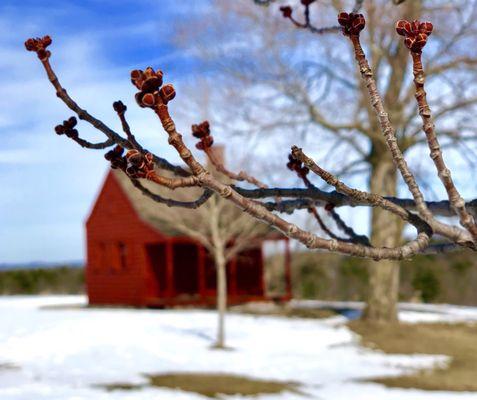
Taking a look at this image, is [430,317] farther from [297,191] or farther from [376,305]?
[297,191]

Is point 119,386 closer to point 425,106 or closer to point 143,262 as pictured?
point 425,106

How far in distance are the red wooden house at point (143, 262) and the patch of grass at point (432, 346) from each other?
6556 millimetres

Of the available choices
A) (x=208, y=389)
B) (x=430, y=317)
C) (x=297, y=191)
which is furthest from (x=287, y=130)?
(x=297, y=191)

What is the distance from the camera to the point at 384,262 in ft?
62.9

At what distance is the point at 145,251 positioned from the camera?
24.0 meters

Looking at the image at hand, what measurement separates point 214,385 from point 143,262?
44.3 ft

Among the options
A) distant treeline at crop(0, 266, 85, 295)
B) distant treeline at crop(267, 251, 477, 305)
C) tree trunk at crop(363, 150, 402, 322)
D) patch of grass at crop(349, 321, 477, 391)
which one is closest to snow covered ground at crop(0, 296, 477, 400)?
patch of grass at crop(349, 321, 477, 391)

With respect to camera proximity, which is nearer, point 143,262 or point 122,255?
point 143,262

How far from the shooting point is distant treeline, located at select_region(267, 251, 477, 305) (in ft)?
84.7

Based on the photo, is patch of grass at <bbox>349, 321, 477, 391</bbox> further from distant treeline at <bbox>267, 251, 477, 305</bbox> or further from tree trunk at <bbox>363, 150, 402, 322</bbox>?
distant treeline at <bbox>267, 251, 477, 305</bbox>

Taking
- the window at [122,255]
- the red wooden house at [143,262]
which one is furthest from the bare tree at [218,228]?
the window at [122,255]

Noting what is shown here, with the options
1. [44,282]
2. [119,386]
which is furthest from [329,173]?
[44,282]

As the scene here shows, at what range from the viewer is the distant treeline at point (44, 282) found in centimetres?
3447

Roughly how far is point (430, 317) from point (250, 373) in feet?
34.8
